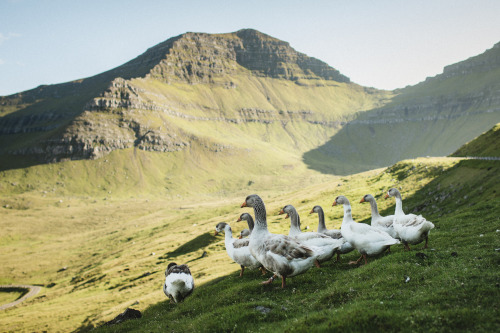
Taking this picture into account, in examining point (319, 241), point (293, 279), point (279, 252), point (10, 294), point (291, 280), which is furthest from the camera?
point (10, 294)

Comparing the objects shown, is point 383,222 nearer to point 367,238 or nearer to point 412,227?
point 412,227

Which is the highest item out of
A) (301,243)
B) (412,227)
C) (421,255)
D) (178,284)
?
(301,243)

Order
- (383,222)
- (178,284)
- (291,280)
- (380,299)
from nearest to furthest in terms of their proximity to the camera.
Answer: (380,299)
(291,280)
(178,284)
(383,222)

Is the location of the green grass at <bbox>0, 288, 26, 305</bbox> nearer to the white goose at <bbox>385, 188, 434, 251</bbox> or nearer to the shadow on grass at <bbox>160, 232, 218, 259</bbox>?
the shadow on grass at <bbox>160, 232, 218, 259</bbox>

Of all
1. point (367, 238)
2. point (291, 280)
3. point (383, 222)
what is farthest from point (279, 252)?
point (383, 222)

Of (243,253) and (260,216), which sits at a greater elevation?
(260,216)

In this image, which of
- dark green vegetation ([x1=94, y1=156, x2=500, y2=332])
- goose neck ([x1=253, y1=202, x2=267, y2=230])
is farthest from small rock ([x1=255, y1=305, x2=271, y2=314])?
goose neck ([x1=253, y1=202, x2=267, y2=230])

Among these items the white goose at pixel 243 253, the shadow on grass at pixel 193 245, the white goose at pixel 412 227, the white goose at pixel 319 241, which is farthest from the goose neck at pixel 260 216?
the shadow on grass at pixel 193 245

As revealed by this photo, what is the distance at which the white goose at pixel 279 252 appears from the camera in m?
14.3

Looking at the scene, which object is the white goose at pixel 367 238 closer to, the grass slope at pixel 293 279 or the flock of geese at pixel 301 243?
the flock of geese at pixel 301 243

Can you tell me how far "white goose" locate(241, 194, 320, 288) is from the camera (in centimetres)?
1429

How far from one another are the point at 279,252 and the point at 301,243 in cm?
153

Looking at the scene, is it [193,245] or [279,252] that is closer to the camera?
[279,252]

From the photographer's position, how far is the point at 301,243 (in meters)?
15.2
